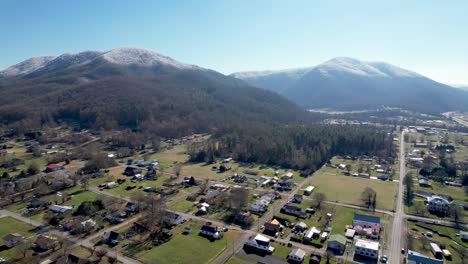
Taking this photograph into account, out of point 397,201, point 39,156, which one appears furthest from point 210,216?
point 39,156

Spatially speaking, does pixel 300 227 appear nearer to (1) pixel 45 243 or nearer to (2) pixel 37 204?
(1) pixel 45 243

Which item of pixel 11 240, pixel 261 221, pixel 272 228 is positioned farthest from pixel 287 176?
pixel 11 240

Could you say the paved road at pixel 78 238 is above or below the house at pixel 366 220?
below

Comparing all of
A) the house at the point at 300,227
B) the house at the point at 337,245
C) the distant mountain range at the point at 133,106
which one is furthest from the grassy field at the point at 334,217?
the distant mountain range at the point at 133,106

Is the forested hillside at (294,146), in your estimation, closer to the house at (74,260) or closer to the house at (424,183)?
the house at (424,183)

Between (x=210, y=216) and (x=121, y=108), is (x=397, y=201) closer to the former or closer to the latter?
(x=210, y=216)

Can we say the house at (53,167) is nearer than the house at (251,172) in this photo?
Yes
